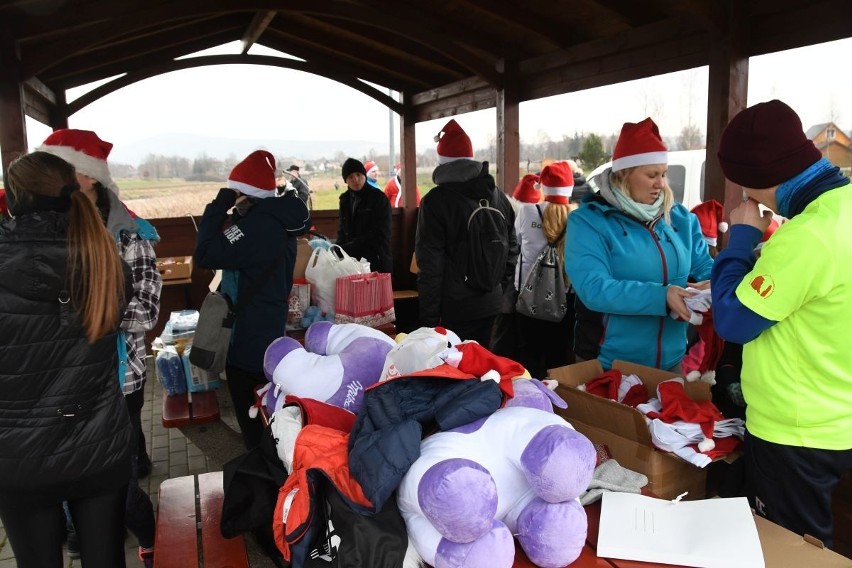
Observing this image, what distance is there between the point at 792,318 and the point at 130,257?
A: 235 cm

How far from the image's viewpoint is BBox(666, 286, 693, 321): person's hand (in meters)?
2.22

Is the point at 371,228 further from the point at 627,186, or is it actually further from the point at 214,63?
the point at 627,186

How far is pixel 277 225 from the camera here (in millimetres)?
2965

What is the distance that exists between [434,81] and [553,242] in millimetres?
3756

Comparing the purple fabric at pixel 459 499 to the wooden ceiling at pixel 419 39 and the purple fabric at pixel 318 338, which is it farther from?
the wooden ceiling at pixel 419 39

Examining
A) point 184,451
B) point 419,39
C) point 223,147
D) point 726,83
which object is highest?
point 419,39

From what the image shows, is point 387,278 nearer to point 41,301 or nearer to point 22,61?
point 41,301

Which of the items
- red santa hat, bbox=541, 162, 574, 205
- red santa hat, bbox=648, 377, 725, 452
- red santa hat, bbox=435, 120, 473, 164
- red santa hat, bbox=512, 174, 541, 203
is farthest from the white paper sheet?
red santa hat, bbox=512, 174, 541, 203

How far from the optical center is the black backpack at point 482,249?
11.8ft

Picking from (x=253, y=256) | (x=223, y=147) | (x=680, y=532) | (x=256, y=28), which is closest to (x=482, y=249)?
Answer: (x=253, y=256)

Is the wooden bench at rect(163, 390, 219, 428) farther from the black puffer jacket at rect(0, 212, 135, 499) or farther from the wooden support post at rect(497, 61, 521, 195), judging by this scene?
the wooden support post at rect(497, 61, 521, 195)

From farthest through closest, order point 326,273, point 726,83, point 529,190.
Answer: point 529,190 → point 326,273 → point 726,83

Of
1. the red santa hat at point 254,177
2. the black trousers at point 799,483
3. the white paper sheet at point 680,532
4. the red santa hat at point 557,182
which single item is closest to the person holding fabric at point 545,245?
the red santa hat at point 557,182

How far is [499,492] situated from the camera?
1.41m
